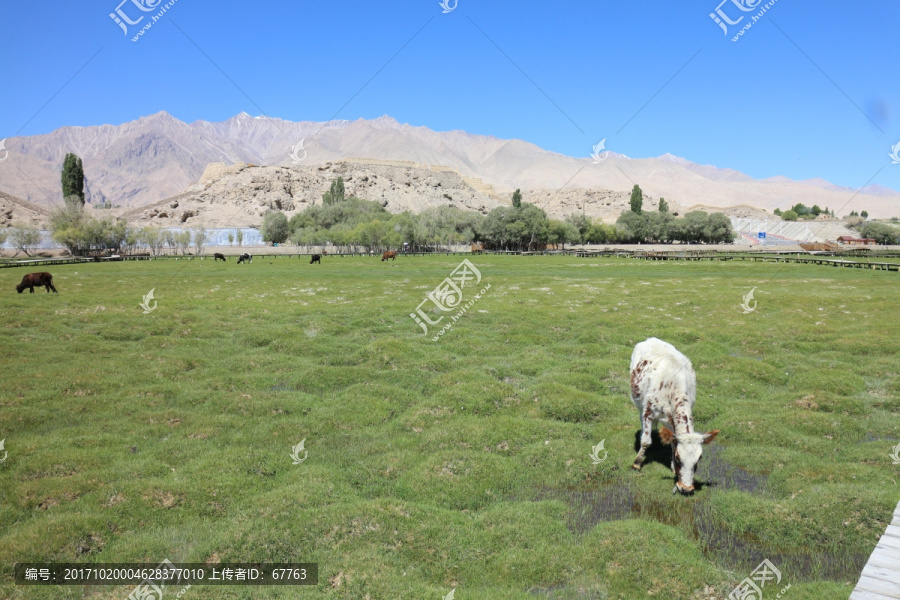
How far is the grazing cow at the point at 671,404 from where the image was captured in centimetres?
1172

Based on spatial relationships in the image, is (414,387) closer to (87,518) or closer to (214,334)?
(87,518)

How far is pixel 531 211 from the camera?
180 meters

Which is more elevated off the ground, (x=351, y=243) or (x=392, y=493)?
(x=351, y=243)

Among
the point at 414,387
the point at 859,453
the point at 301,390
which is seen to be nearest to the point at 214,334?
the point at 301,390

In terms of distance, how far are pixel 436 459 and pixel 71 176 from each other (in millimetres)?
180564

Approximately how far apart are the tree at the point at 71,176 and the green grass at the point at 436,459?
15077 centimetres

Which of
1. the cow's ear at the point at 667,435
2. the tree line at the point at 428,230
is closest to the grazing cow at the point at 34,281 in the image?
the cow's ear at the point at 667,435

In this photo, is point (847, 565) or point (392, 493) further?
point (392, 493)

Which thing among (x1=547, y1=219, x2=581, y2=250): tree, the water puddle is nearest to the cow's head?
the water puddle

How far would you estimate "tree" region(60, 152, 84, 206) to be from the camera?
147375 millimetres

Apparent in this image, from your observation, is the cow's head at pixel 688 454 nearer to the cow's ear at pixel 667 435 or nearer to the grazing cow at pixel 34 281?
the cow's ear at pixel 667 435

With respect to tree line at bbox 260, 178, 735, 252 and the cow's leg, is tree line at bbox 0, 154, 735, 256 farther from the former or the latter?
the cow's leg

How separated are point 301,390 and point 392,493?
9063 mm

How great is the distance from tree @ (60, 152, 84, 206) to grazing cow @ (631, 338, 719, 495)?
178m
